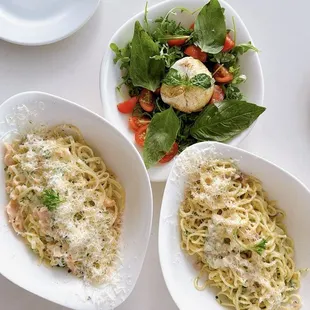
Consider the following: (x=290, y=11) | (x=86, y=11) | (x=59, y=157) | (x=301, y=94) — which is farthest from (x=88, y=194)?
(x=290, y=11)

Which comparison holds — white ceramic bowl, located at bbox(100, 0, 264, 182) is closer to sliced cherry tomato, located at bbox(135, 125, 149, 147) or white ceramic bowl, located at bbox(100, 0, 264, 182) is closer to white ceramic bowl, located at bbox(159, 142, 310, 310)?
sliced cherry tomato, located at bbox(135, 125, 149, 147)

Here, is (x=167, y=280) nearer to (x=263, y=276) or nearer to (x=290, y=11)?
(x=263, y=276)

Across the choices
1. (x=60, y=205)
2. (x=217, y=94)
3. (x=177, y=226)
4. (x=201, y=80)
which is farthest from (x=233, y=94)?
(x=60, y=205)

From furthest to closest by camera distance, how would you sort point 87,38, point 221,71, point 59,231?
1. point 87,38
2. point 221,71
3. point 59,231

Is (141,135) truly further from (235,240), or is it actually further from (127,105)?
(235,240)

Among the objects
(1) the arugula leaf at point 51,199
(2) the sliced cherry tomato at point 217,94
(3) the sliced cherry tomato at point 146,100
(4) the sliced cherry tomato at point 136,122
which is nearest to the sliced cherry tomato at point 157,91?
(3) the sliced cherry tomato at point 146,100

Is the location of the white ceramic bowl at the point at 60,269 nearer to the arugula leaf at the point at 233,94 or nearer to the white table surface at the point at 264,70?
the white table surface at the point at 264,70
